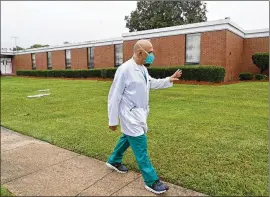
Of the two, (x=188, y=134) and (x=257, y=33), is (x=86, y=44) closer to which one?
(x=257, y=33)

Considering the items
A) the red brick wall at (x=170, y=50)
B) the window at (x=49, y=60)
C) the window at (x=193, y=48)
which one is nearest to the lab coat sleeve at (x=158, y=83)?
the window at (x=193, y=48)

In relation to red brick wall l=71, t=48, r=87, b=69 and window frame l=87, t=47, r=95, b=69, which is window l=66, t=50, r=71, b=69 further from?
window frame l=87, t=47, r=95, b=69

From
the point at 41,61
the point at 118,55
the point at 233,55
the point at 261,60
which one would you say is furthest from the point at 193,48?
the point at 41,61

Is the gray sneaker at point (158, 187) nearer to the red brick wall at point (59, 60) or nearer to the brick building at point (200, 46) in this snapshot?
the brick building at point (200, 46)

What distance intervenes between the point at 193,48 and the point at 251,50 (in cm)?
505

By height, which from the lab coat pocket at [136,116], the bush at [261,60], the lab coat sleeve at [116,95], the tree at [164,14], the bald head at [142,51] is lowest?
the lab coat pocket at [136,116]

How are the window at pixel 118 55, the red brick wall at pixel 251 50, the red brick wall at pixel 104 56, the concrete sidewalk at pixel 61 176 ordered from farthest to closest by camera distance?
the red brick wall at pixel 104 56 < the window at pixel 118 55 < the red brick wall at pixel 251 50 < the concrete sidewalk at pixel 61 176

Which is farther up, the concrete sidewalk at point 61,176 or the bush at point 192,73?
the bush at point 192,73

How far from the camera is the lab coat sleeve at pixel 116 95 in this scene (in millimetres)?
3160

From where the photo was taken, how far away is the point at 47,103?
10.1 meters

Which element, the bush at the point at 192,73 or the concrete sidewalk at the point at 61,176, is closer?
the concrete sidewalk at the point at 61,176

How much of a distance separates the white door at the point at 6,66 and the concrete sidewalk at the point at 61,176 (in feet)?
132

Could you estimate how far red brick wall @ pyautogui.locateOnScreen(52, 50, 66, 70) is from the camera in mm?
30353

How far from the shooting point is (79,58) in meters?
28.5
